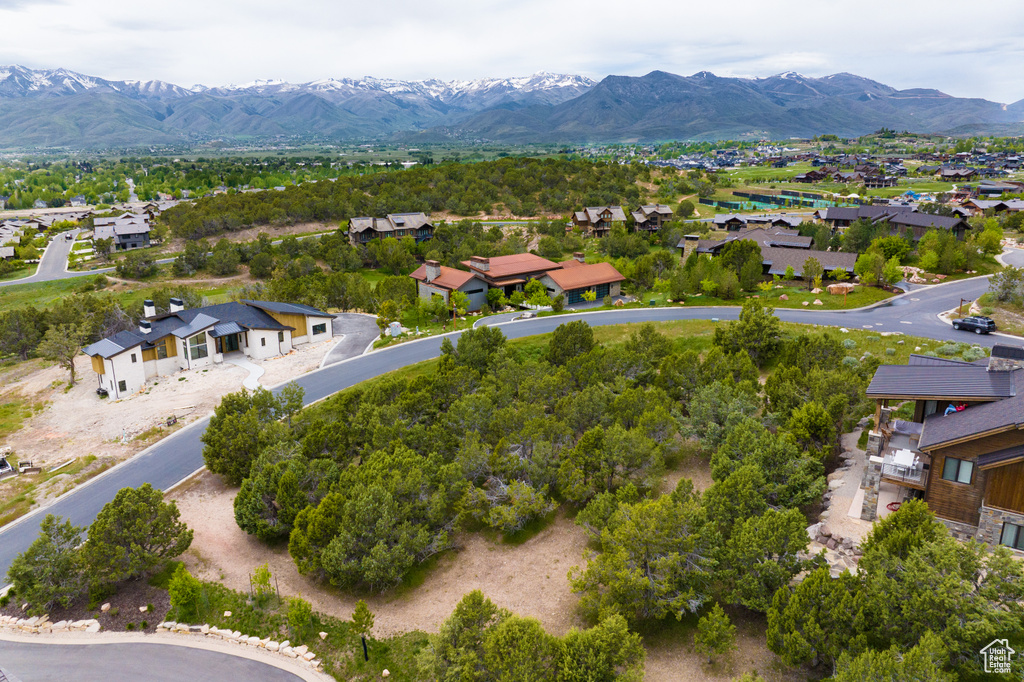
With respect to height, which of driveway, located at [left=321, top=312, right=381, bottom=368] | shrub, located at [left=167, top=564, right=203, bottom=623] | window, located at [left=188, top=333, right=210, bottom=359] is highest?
window, located at [left=188, top=333, right=210, bottom=359]

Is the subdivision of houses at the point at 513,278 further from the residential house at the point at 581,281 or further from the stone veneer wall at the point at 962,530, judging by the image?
the stone veneer wall at the point at 962,530

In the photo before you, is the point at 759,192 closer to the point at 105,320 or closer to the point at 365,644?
the point at 105,320

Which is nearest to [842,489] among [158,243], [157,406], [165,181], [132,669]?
[132,669]

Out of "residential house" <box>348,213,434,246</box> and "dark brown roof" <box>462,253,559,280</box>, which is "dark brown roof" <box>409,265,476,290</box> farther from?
"residential house" <box>348,213,434,246</box>

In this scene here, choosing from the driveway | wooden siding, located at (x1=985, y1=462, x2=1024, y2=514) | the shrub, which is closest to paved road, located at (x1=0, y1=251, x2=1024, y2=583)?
the driveway

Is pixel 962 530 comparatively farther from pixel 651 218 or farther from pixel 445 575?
pixel 651 218

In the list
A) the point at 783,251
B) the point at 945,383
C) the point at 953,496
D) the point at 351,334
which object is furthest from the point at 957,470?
the point at 783,251

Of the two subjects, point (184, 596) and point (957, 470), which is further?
point (184, 596)
